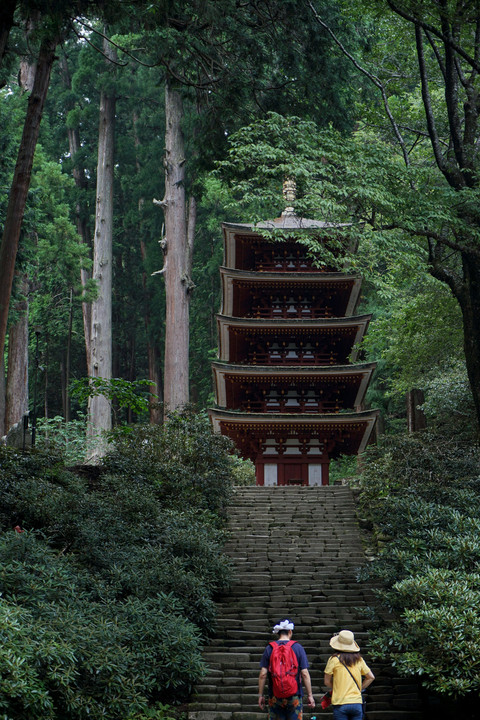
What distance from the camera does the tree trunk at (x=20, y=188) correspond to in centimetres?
1062

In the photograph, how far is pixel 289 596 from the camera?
36.0ft

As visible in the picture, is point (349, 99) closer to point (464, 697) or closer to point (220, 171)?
point (220, 171)

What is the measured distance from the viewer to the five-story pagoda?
71.1 ft

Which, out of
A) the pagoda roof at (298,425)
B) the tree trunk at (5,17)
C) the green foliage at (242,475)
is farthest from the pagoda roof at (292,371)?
the tree trunk at (5,17)

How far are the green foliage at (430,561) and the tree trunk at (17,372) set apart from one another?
11.6m

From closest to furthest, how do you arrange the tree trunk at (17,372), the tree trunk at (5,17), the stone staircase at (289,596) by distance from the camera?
the stone staircase at (289,596) → the tree trunk at (5,17) → the tree trunk at (17,372)

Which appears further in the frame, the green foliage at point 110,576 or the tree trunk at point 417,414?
the tree trunk at point 417,414

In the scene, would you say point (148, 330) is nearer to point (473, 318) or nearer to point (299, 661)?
point (473, 318)

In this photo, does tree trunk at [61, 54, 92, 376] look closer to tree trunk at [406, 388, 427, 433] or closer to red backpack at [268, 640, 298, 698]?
Result: tree trunk at [406, 388, 427, 433]

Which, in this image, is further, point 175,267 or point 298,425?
point 175,267

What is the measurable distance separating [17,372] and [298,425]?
824 centimetres

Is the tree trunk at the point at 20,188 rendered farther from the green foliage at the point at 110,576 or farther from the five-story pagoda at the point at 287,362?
the five-story pagoda at the point at 287,362

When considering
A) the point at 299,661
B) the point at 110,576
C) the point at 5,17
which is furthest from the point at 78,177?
the point at 299,661

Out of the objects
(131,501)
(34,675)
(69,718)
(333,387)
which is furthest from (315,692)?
(333,387)
